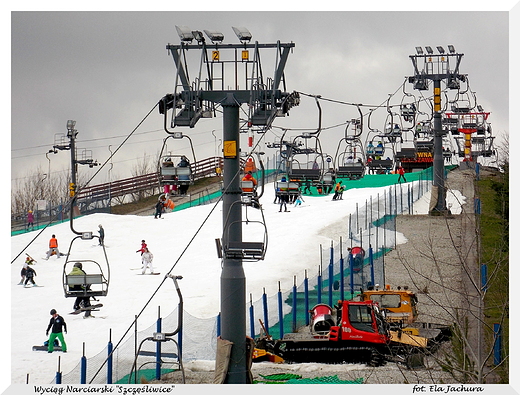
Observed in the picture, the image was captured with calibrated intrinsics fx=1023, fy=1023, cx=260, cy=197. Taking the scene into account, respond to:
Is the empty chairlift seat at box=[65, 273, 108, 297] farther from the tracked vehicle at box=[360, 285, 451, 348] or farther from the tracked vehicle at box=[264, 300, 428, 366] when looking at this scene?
the tracked vehicle at box=[360, 285, 451, 348]

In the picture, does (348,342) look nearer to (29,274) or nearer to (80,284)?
(80,284)

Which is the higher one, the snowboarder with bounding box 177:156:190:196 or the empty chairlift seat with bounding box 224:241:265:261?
the snowboarder with bounding box 177:156:190:196

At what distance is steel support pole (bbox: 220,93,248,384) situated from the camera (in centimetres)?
1930

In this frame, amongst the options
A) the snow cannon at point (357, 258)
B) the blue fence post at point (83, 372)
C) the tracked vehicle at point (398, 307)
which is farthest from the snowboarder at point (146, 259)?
the blue fence post at point (83, 372)

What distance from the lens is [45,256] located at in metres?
42.0

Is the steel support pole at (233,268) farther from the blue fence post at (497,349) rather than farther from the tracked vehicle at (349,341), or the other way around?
the blue fence post at (497,349)

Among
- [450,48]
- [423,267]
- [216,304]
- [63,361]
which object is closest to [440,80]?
[450,48]

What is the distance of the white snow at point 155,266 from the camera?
Answer: 28438mm

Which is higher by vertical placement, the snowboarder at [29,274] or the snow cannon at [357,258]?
the snow cannon at [357,258]

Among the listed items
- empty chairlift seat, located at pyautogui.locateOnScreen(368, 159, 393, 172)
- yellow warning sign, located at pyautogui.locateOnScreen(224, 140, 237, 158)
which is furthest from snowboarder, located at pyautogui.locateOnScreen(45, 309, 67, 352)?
empty chairlift seat, located at pyautogui.locateOnScreen(368, 159, 393, 172)

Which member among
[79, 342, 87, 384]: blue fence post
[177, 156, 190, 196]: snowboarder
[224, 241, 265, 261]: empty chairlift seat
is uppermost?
[177, 156, 190, 196]: snowboarder

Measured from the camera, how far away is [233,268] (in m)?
19.4

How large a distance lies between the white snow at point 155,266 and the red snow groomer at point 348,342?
87.8 inches

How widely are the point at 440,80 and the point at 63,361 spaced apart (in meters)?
24.6
